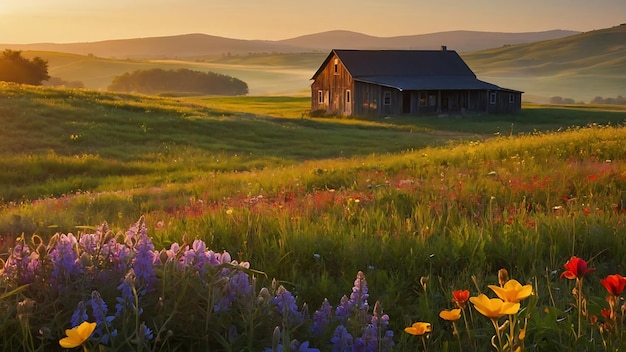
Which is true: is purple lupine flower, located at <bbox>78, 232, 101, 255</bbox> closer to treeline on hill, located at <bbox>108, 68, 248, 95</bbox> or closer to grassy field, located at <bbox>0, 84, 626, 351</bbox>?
grassy field, located at <bbox>0, 84, 626, 351</bbox>

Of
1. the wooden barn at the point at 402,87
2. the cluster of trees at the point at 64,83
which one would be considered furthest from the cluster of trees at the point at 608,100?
the cluster of trees at the point at 64,83

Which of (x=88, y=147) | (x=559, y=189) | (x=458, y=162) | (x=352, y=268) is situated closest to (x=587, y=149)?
(x=458, y=162)

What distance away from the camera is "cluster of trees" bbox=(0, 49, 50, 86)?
233ft

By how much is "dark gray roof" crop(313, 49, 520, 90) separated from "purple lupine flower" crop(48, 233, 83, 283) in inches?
2096

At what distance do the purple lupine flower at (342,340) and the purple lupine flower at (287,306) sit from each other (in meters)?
0.21

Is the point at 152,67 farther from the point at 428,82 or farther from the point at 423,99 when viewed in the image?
the point at 423,99

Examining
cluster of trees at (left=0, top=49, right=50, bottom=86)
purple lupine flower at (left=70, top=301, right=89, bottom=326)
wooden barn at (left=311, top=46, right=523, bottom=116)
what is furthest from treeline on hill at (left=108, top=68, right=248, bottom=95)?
purple lupine flower at (left=70, top=301, right=89, bottom=326)

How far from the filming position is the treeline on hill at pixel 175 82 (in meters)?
135

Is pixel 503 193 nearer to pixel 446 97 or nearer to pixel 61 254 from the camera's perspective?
pixel 61 254

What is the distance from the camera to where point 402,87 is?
53.4 m

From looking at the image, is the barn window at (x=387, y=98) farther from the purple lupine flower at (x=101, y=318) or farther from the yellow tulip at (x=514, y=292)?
the yellow tulip at (x=514, y=292)

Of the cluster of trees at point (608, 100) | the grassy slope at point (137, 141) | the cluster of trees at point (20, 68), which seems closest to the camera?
the grassy slope at point (137, 141)

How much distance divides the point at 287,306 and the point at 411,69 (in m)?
60.8

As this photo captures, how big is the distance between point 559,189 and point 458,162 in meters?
5.01
